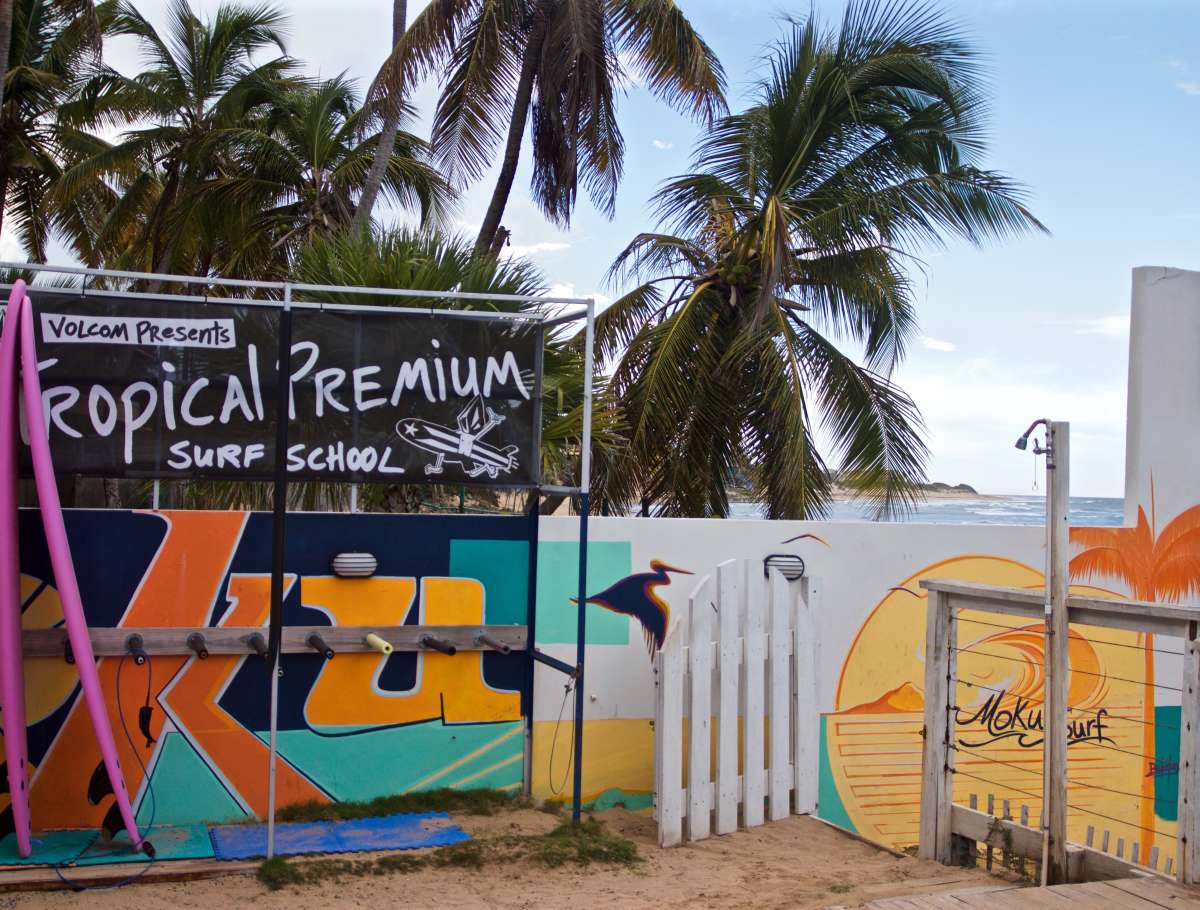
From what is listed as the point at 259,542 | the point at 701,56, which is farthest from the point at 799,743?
the point at 701,56

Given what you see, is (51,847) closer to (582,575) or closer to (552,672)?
(552,672)

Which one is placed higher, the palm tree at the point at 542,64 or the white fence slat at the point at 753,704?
the palm tree at the point at 542,64

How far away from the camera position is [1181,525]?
10203 millimetres

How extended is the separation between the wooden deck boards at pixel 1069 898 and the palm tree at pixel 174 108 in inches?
623

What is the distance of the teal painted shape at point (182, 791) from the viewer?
262 inches

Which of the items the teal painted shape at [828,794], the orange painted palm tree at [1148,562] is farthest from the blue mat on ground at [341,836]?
the orange painted palm tree at [1148,562]

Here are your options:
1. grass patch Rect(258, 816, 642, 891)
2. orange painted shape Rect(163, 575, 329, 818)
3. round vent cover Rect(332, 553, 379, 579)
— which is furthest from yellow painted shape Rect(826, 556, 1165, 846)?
orange painted shape Rect(163, 575, 329, 818)

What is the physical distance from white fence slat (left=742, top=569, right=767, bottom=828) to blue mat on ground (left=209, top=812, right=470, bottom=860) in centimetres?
183

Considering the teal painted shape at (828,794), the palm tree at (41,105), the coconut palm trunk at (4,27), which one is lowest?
the teal painted shape at (828,794)

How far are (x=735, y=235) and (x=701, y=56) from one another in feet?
7.83

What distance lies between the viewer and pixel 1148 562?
991 cm

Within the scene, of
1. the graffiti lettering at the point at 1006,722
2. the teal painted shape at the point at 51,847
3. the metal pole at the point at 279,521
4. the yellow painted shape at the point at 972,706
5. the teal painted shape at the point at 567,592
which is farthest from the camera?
the graffiti lettering at the point at 1006,722

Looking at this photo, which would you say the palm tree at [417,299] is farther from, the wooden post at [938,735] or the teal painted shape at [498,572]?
the wooden post at [938,735]

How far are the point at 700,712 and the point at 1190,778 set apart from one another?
9.06 ft
